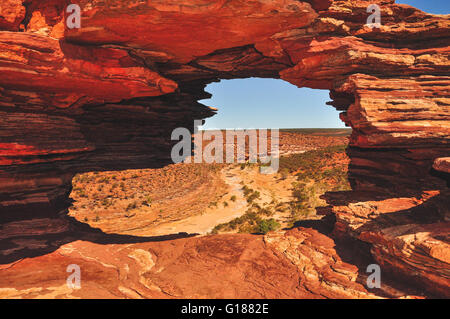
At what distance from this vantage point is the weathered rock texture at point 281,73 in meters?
9.12

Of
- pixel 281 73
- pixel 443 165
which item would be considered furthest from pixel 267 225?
pixel 443 165

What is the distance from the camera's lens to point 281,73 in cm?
1321

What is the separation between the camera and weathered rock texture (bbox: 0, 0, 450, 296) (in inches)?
359

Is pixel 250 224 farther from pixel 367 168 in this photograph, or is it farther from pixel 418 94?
pixel 418 94

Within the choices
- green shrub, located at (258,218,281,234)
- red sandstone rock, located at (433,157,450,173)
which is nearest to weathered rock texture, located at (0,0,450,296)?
red sandstone rock, located at (433,157,450,173)

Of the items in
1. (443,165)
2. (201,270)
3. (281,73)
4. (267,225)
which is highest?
(281,73)

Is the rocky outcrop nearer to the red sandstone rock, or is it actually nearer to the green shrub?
the red sandstone rock

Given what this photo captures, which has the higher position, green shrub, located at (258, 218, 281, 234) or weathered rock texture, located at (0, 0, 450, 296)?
weathered rock texture, located at (0, 0, 450, 296)

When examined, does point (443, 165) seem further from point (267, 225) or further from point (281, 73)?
point (267, 225)

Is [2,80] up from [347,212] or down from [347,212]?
up

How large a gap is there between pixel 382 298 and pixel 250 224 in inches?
518

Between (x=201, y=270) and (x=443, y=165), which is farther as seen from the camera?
(x=201, y=270)

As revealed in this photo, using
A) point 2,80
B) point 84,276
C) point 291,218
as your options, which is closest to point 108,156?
point 2,80
